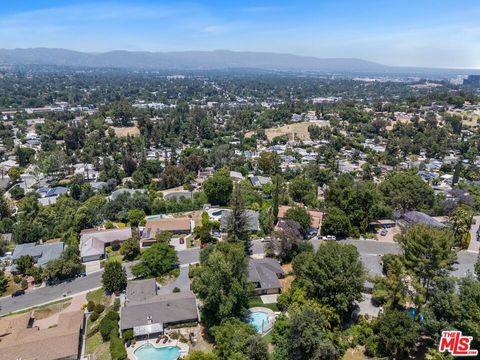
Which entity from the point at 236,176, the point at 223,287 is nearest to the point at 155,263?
the point at 223,287

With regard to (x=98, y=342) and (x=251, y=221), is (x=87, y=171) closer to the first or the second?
(x=251, y=221)

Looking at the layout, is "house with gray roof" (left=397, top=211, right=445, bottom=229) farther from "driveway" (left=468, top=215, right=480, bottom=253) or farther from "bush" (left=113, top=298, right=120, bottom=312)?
"bush" (left=113, top=298, right=120, bottom=312)

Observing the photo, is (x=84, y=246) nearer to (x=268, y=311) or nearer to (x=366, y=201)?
(x=268, y=311)

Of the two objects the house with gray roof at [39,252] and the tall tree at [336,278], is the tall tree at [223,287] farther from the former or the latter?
the house with gray roof at [39,252]

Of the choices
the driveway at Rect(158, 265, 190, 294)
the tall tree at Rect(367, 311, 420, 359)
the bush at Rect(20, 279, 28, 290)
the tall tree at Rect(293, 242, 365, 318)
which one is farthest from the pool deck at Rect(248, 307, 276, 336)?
the bush at Rect(20, 279, 28, 290)

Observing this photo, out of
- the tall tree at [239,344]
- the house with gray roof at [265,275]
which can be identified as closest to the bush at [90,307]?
the tall tree at [239,344]

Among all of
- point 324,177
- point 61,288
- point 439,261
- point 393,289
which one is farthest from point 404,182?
point 61,288
